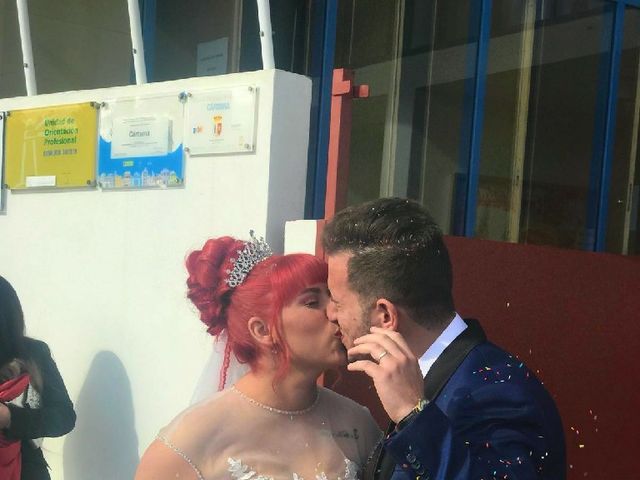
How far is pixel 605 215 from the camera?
20.5 ft

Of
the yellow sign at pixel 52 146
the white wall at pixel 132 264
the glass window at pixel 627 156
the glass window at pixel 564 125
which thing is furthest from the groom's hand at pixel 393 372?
the glass window at pixel 627 156

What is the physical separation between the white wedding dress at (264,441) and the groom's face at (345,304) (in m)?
0.38

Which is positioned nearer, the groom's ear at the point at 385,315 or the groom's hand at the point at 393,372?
the groom's hand at the point at 393,372

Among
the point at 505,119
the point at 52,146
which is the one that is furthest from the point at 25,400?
the point at 505,119

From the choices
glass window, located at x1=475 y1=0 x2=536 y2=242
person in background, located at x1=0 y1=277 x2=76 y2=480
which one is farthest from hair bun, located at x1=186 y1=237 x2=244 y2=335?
glass window, located at x1=475 y1=0 x2=536 y2=242

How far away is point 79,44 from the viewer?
5.34m

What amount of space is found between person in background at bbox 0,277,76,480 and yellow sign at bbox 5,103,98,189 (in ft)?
1.49

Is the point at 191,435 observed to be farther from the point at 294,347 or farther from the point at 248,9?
the point at 248,9

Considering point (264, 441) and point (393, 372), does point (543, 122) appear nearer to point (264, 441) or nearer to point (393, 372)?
point (264, 441)

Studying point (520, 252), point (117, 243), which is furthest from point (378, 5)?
point (117, 243)

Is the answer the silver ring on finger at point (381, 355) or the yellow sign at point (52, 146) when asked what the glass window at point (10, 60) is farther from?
the silver ring on finger at point (381, 355)

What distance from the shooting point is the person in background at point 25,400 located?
3.34m

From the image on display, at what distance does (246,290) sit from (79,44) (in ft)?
10.8

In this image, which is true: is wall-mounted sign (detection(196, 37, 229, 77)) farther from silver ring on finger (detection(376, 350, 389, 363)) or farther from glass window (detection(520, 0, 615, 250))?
silver ring on finger (detection(376, 350, 389, 363))
